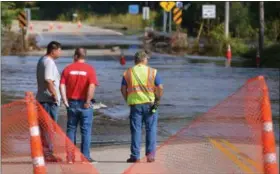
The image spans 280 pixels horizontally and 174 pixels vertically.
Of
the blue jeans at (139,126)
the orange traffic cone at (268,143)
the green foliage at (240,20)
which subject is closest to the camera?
the orange traffic cone at (268,143)

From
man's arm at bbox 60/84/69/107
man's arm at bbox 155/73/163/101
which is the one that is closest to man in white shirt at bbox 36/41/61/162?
man's arm at bbox 60/84/69/107

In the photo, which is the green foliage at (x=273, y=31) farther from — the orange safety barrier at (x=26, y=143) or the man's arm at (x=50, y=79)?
the orange safety barrier at (x=26, y=143)

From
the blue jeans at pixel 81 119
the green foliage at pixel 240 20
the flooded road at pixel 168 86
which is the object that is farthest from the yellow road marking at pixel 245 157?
the green foliage at pixel 240 20

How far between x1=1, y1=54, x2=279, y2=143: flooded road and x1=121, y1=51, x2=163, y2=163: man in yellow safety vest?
2.54 m

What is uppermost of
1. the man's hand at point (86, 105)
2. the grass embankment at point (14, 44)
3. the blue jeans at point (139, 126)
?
the man's hand at point (86, 105)

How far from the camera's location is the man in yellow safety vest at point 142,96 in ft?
33.6

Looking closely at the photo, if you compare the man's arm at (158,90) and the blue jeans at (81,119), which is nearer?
the blue jeans at (81,119)

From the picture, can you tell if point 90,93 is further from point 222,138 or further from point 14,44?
point 14,44

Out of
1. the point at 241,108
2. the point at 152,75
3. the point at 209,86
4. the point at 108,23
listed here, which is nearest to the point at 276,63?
the point at 209,86

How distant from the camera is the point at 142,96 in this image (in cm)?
1026

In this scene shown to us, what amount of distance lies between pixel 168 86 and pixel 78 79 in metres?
12.9

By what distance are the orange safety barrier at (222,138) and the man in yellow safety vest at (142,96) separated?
2.68m

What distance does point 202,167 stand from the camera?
288 inches

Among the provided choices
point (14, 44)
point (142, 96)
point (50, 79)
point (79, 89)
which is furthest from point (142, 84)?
point (14, 44)
